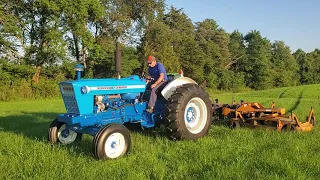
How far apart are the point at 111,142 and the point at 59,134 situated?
5.26 feet

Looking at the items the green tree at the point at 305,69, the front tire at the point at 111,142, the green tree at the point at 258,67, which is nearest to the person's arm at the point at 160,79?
the front tire at the point at 111,142

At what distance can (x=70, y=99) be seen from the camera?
5.88m

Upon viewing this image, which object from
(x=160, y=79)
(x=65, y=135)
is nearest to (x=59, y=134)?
(x=65, y=135)

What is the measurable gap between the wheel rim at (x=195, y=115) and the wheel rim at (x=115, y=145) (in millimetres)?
1913

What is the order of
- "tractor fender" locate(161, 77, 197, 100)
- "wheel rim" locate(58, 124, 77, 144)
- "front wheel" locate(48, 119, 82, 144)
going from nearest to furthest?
"front wheel" locate(48, 119, 82, 144), "wheel rim" locate(58, 124, 77, 144), "tractor fender" locate(161, 77, 197, 100)

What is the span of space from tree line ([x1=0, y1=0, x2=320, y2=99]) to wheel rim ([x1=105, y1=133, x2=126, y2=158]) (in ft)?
53.0

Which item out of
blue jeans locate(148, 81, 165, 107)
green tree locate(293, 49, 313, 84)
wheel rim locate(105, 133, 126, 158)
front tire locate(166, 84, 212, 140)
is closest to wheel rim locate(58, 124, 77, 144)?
wheel rim locate(105, 133, 126, 158)

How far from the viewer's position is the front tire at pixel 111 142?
17.0 feet

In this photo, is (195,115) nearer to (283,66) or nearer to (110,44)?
(110,44)

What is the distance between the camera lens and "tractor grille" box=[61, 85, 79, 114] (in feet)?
18.9

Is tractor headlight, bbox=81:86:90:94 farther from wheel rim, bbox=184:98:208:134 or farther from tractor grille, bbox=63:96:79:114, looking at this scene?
wheel rim, bbox=184:98:208:134

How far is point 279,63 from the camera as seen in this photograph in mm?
65125

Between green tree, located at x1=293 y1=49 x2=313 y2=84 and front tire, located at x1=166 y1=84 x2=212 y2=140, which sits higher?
green tree, located at x1=293 y1=49 x2=313 y2=84

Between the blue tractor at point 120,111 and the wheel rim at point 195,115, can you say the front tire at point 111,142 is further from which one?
the wheel rim at point 195,115
